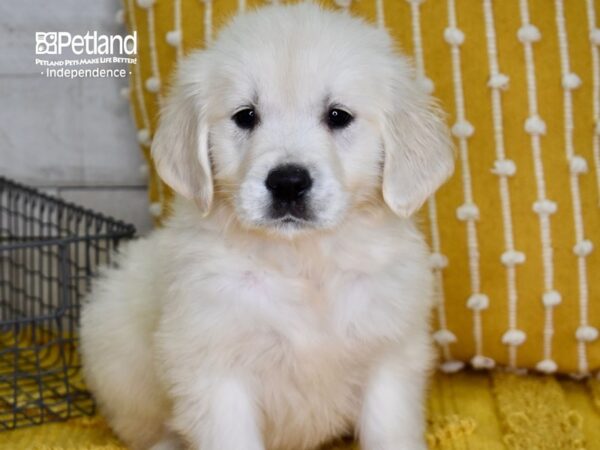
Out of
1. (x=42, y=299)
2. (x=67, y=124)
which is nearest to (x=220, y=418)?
(x=42, y=299)

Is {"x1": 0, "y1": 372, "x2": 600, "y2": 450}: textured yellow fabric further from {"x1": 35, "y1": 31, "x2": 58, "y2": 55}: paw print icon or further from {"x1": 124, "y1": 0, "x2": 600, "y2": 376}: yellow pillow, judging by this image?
{"x1": 35, "y1": 31, "x2": 58, "y2": 55}: paw print icon

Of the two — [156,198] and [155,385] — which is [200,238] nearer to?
[155,385]

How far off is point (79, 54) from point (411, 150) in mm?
1428

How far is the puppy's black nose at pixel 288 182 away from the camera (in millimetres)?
1621

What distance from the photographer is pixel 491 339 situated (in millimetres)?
2352

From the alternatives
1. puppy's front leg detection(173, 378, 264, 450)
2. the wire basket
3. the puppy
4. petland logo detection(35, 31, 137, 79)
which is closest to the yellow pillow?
the puppy

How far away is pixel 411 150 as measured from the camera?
70.6 inches

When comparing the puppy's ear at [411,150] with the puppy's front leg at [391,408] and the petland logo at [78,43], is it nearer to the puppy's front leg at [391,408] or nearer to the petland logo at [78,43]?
the puppy's front leg at [391,408]

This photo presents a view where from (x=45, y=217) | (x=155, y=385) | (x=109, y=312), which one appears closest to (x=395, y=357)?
(x=155, y=385)

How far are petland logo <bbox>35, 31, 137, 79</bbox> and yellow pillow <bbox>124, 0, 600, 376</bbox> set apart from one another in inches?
→ 19.6

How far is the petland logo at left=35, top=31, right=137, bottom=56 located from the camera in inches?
110

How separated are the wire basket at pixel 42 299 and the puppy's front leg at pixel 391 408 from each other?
802 millimetres

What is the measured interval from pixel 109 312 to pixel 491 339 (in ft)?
3.23

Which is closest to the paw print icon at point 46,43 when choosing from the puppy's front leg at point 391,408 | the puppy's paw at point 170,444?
the puppy's paw at point 170,444
